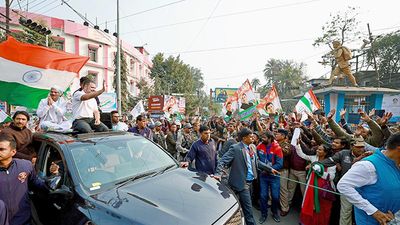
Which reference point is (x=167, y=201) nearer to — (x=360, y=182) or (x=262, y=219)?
(x=360, y=182)

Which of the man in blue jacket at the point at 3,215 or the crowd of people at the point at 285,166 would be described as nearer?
the man in blue jacket at the point at 3,215

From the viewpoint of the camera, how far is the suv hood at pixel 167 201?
87.5 inches

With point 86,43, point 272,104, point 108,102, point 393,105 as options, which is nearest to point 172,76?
point 86,43

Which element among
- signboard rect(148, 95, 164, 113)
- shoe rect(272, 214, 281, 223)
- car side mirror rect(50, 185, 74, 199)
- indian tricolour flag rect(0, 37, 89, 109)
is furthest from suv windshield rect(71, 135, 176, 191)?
signboard rect(148, 95, 164, 113)

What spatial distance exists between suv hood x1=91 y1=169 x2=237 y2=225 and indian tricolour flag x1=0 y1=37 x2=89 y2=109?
3.85m

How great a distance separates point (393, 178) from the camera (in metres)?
2.42

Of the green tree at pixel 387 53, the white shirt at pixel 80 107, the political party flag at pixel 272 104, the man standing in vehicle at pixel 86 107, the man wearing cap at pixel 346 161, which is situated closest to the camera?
the man wearing cap at pixel 346 161

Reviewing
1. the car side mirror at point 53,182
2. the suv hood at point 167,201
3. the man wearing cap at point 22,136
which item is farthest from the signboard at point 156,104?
the car side mirror at point 53,182

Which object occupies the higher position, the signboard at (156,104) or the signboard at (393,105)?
the signboard at (393,105)

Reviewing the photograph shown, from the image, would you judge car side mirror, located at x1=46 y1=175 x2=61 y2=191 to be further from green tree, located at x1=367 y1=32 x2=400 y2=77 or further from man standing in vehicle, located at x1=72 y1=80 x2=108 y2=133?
green tree, located at x1=367 y1=32 x2=400 y2=77

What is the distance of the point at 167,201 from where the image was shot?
2.46 meters

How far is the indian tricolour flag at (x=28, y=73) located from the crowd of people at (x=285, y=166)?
0.48 m

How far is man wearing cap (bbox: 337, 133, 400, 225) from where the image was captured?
240 cm

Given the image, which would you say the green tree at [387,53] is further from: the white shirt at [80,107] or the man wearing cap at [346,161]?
the white shirt at [80,107]
